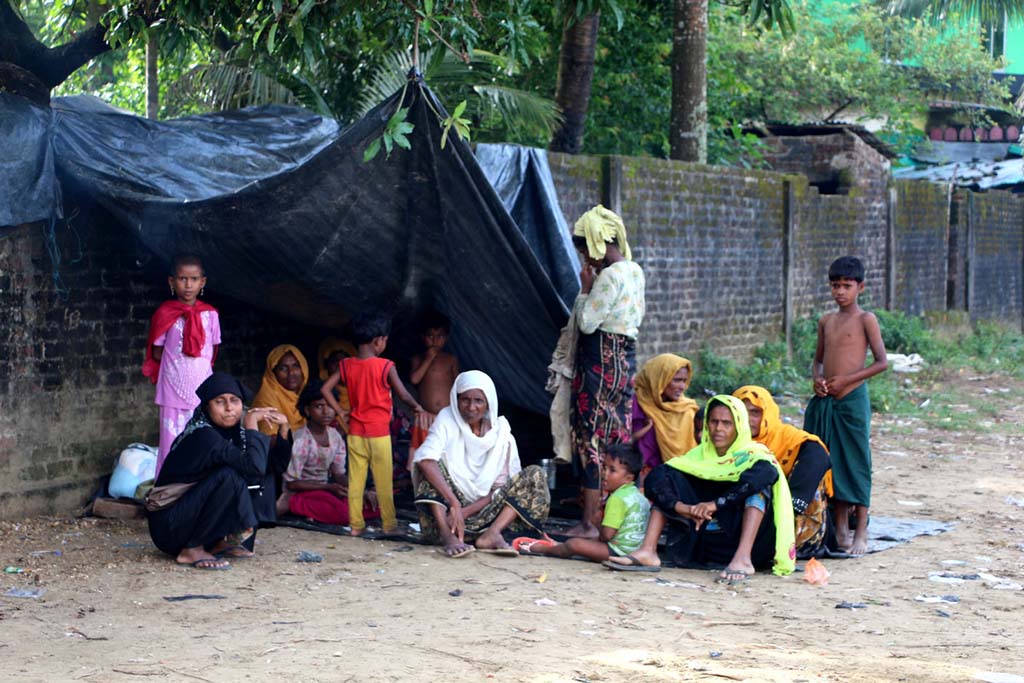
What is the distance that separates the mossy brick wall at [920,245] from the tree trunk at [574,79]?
Answer: 557 cm

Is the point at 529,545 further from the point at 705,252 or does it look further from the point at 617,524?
the point at 705,252

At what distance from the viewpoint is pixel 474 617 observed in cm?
461

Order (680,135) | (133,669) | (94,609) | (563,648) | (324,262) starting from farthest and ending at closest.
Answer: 1. (680,135)
2. (324,262)
3. (94,609)
4. (563,648)
5. (133,669)

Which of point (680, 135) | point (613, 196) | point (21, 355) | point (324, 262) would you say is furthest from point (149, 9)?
point (680, 135)

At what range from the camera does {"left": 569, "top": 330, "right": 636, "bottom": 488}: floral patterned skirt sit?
6016 mm

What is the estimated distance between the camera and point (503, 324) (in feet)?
21.3

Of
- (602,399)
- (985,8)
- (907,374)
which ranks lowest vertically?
(907,374)

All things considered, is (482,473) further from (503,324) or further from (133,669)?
(133,669)

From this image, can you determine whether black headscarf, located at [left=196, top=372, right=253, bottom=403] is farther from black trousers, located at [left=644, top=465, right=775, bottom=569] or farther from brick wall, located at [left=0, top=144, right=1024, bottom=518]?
black trousers, located at [left=644, top=465, right=775, bottom=569]

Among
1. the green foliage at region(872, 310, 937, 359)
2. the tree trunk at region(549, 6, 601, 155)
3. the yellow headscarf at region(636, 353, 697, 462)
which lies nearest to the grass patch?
the green foliage at region(872, 310, 937, 359)

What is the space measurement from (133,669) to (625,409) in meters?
2.89

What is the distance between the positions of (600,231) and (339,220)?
4.07ft

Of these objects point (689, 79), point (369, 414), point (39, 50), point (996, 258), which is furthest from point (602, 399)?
point (996, 258)

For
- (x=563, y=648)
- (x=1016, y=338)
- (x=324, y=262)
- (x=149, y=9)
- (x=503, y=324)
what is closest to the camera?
(x=563, y=648)
